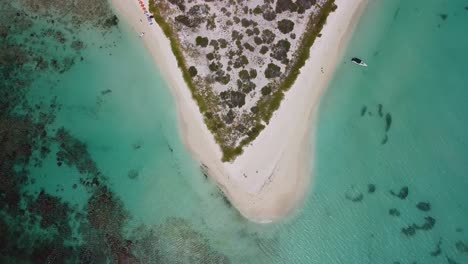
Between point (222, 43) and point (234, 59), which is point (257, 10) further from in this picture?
point (234, 59)

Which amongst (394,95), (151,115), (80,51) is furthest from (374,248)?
(80,51)

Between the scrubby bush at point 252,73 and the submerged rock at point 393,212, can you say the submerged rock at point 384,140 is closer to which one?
the submerged rock at point 393,212

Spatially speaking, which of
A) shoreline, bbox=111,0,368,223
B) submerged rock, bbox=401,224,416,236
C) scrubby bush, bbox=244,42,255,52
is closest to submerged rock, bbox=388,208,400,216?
submerged rock, bbox=401,224,416,236

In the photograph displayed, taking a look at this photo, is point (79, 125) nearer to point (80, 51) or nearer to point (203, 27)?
point (80, 51)

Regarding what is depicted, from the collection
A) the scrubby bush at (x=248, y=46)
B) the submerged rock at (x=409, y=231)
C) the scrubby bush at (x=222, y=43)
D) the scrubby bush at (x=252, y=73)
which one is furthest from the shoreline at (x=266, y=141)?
the submerged rock at (x=409, y=231)

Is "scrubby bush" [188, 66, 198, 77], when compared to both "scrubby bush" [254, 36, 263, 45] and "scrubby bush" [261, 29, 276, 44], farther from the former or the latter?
"scrubby bush" [261, 29, 276, 44]

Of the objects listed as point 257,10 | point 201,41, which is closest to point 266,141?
point 201,41
